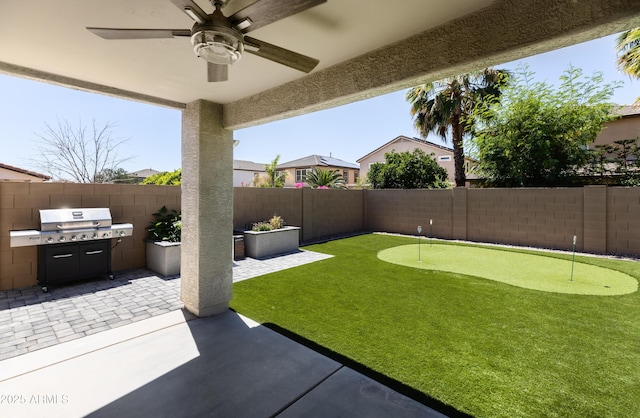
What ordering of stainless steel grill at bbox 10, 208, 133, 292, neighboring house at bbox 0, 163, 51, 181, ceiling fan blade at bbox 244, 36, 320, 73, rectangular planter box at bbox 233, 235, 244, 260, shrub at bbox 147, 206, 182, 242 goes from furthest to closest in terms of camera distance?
1. neighboring house at bbox 0, 163, 51, 181
2. rectangular planter box at bbox 233, 235, 244, 260
3. shrub at bbox 147, 206, 182, 242
4. stainless steel grill at bbox 10, 208, 133, 292
5. ceiling fan blade at bbox 244, 36, 320, 73

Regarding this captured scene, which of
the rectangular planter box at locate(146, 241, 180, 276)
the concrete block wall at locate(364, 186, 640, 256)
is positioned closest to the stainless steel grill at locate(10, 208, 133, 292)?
the rectangular planter box at locate(146, 241, 180, 276)

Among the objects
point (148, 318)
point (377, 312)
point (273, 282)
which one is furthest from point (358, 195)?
point (148, 318)

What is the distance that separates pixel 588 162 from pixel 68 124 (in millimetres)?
19823

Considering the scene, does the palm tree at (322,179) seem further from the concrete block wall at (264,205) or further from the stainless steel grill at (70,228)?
the stainless steel grill at (70,228)

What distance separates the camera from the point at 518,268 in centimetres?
634

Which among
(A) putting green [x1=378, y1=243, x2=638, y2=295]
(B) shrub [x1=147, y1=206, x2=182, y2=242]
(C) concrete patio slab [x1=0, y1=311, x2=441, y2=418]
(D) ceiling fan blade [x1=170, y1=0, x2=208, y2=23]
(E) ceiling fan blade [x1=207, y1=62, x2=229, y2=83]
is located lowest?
(C) concrete patio slab [x1=0, y1=311, x2=441, y2=418]

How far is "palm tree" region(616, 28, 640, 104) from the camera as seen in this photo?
6777mm

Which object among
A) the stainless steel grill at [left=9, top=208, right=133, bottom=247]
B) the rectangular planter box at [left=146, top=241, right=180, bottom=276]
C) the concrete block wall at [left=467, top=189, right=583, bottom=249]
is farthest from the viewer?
the concrete block wall at [left=467, top=189, right=583, bottom=249]

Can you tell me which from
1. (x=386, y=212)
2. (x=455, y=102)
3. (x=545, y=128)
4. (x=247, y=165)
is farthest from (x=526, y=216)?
(x=247, y=165)

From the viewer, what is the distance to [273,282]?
213 inches

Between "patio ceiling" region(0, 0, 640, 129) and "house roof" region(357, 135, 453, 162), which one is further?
"house roof" region(357, 135, 453, 162)

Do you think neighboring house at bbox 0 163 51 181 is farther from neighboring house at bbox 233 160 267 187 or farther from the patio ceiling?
neighboring house at bbox 233 160 267 187

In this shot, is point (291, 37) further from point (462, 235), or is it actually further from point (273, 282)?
point (462, 235)

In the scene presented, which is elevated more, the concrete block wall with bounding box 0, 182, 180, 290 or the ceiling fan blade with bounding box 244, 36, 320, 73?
the ceiling fan blade with bounding box 244, 36, 320, 73
